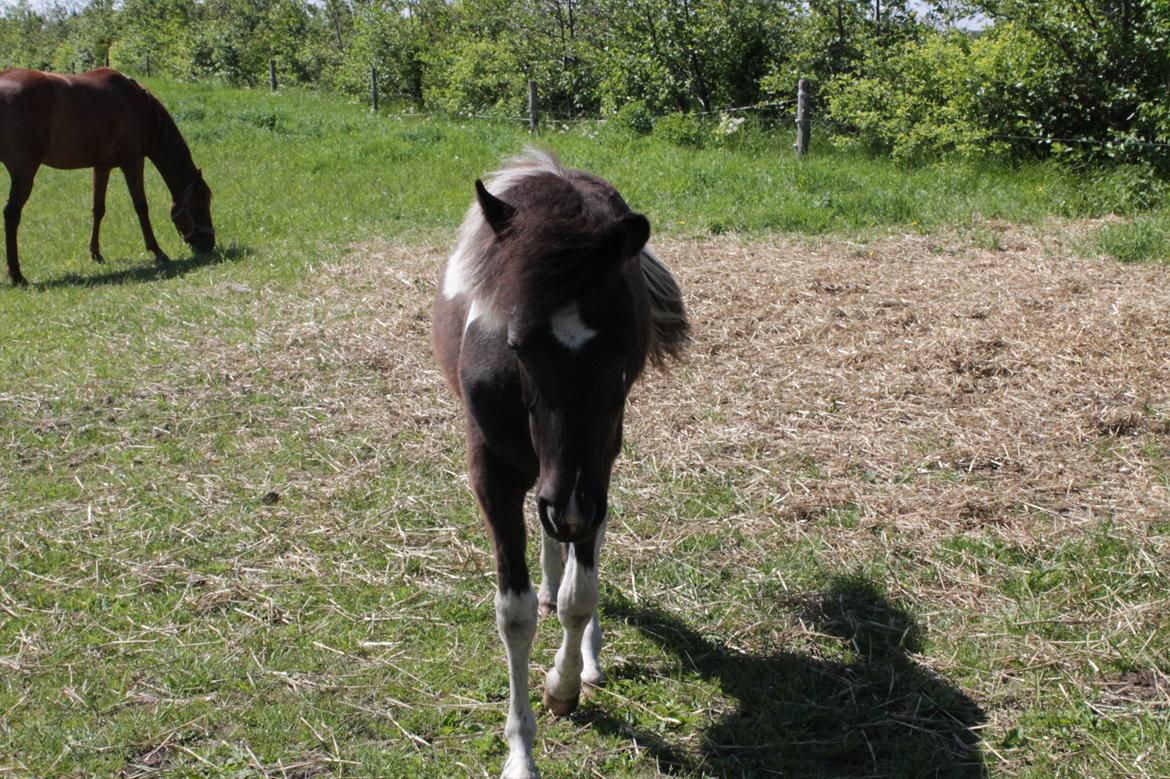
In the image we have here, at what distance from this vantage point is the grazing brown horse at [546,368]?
8.23ft

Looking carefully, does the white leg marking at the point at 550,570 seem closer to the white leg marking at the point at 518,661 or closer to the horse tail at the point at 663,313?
the white leg marking at the point at 518,661

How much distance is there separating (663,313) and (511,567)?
1330 millimetres

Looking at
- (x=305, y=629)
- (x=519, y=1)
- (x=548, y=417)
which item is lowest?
(x=305, y=629)

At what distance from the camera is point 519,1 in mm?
22297

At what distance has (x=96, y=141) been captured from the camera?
10625 millimetres

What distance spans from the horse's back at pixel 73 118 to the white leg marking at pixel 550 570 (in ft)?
30.0

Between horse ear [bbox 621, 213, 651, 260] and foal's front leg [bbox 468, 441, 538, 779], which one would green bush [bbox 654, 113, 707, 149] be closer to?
foal's front leg [bbox 468, 441, 538, 779]

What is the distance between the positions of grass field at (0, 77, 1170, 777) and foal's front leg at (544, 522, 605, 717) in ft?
0.28

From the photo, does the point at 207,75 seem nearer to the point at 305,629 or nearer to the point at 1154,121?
the point at 1154,121

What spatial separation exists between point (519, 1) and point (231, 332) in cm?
1719

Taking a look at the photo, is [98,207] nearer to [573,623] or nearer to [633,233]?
[573,623]

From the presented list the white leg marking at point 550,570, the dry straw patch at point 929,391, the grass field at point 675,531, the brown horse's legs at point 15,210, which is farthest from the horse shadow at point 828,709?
the brown horse's legs at point 15,210

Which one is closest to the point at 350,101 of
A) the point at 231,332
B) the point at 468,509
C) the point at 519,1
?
the point at 519,1

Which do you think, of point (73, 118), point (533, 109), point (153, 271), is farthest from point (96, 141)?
point (533, 109)
